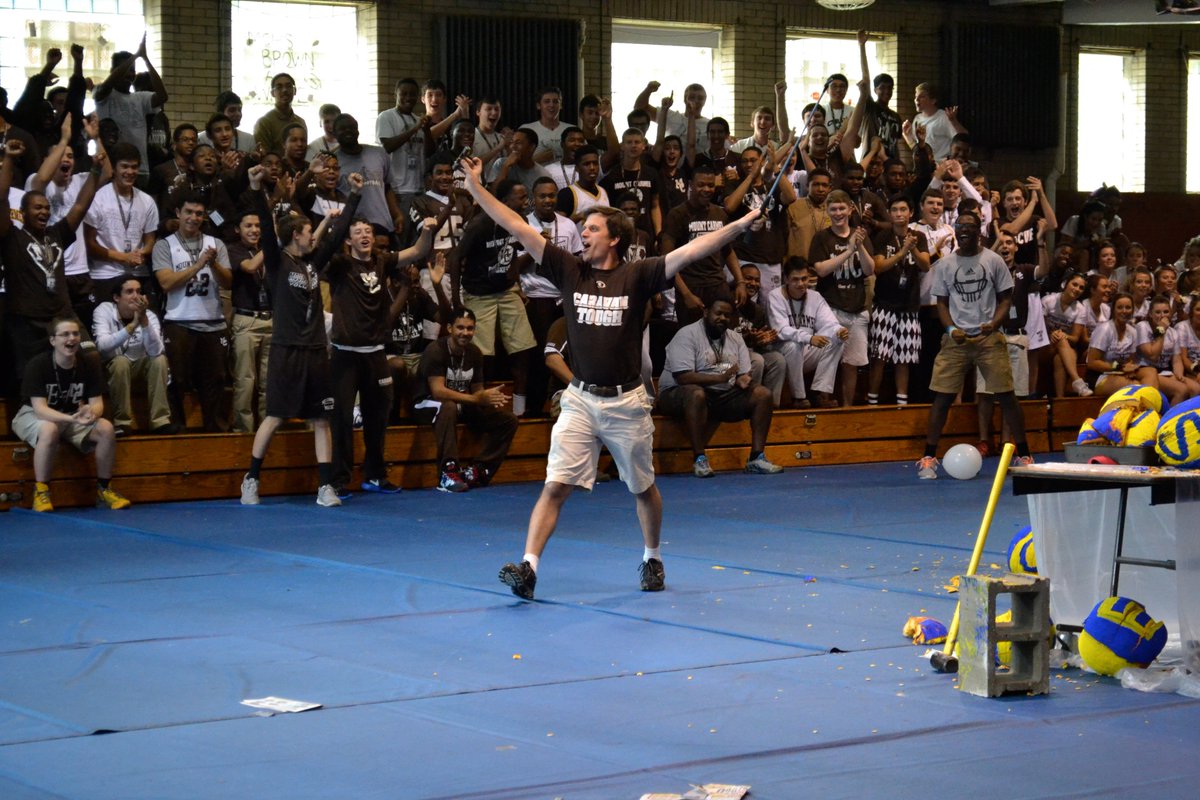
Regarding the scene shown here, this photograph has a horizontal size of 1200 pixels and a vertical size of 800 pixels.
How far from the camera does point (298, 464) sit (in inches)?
528

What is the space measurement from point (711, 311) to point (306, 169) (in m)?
3.85

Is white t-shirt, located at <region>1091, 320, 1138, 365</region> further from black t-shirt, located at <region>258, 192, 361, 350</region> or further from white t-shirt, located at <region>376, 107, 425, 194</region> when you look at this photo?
black t-shirt, located at <region>258, 192, 361, 350</region>

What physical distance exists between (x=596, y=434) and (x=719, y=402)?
246 inches

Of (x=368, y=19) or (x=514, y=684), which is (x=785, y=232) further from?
(x=514, y=684)

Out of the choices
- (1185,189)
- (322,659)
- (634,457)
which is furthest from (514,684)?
(1185,189)

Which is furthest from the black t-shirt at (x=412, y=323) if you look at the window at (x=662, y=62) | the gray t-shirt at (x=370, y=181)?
the window at (x=662, y=62)

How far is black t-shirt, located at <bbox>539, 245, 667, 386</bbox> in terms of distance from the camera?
339 inches

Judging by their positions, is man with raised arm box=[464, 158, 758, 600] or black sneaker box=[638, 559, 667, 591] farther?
black sneaker box=[638, 559, 667, 591]

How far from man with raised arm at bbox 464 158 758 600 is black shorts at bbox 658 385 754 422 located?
6.09m

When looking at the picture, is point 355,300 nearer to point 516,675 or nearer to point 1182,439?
point 516,675

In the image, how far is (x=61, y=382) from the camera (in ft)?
39.2

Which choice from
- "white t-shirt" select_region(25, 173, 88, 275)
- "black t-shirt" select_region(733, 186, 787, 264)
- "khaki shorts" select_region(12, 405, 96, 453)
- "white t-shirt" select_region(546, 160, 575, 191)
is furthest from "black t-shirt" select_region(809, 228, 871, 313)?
"khaki shorts" select_region(12, 405, 96, 453)

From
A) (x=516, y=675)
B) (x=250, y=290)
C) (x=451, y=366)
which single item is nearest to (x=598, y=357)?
(x=516, y=675)

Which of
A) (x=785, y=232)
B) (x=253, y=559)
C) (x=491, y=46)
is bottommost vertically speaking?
(x=253, y=559)
